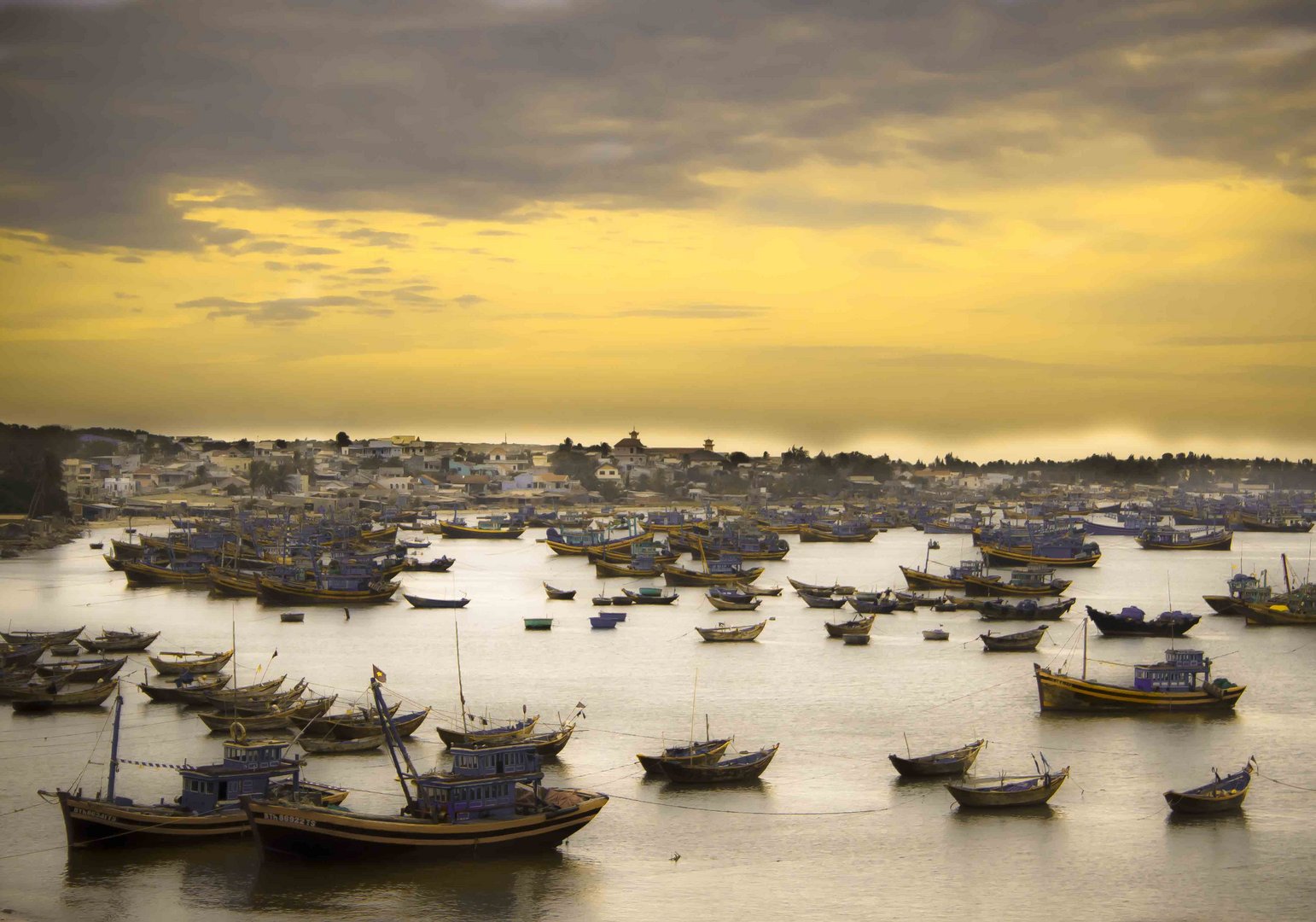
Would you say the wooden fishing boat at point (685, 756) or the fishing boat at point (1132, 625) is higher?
the fishing boat at point (1132, 625)

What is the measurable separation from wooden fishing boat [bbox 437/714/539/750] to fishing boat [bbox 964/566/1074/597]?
3187 cm

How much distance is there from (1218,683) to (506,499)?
3923 inches

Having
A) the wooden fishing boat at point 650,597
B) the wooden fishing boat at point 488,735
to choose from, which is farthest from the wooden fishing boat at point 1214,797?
the wooden fishing boat at point 650,597

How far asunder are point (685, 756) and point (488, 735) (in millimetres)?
3195

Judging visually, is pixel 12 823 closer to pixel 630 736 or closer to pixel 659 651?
pixel 630 736

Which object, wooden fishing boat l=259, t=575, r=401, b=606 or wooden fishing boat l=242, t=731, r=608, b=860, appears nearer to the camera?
wooden fishing boat l=242, t=731, r=608, b=860

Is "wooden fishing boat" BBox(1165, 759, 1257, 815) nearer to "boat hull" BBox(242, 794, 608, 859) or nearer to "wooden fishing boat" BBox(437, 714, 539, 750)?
"boat hull" BBox(242, 794, 608, 859)

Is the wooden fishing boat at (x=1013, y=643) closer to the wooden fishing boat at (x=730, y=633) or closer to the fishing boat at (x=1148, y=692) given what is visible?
the wooden fishing boat at (x=730, y=633)

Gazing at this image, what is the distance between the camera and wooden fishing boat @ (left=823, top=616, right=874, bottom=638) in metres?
40.8

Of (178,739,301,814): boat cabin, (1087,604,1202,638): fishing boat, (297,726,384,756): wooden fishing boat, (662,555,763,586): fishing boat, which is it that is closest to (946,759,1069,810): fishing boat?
(297,726,384,756): wooden fishing boat

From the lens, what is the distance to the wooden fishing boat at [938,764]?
76.1 feet

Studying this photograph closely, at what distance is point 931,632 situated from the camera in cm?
4141

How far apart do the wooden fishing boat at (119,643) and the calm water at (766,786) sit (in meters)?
1.91

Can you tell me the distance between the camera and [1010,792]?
21562mm
